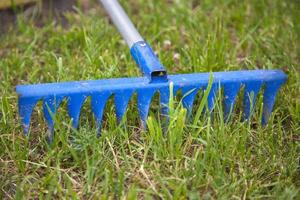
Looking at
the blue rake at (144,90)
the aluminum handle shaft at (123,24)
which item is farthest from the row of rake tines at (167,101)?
the aluminum handle shaft at (123,24)

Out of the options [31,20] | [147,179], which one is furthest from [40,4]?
[147,179]

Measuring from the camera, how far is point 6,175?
5.69 ft

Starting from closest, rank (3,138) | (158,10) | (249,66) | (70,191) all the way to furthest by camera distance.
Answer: (70,191)
(3,138)
(249,66)
(158,10)

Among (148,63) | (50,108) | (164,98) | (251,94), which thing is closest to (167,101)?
(164,98)

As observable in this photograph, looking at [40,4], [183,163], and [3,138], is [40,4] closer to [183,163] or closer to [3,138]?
[3,138]

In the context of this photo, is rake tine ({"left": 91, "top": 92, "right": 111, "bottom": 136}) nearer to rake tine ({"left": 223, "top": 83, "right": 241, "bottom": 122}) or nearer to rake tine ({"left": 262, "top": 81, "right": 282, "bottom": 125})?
rake tine ({"left": 223, "top": 83, "right": 241, "bottom": 122})

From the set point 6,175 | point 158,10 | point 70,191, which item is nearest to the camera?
point 70,191

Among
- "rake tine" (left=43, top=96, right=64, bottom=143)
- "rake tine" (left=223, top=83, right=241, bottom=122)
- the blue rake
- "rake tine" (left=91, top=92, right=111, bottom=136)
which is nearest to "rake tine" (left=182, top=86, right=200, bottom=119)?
the blue rake

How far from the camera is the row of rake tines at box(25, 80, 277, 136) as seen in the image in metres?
1.81

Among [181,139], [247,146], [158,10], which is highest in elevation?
[158,10]

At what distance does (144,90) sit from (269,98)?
1.71ft

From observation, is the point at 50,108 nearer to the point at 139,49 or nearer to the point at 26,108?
the point at 26,108

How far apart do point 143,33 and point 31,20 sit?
2.01 feet

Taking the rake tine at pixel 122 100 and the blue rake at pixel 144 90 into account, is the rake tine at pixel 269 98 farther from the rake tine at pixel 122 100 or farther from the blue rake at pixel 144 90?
the rake tine at pixel 122 100
